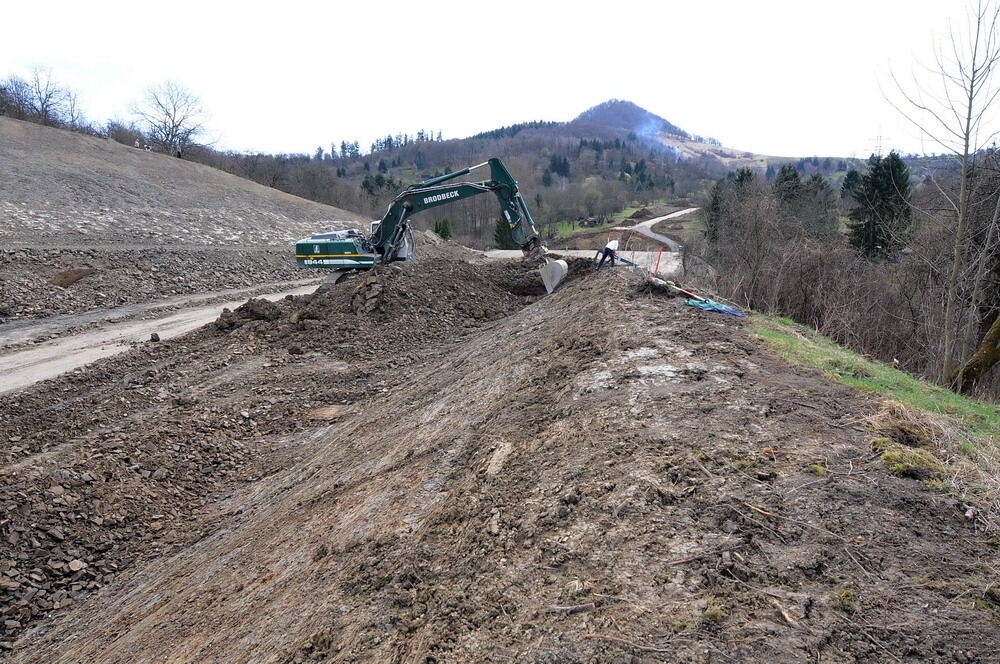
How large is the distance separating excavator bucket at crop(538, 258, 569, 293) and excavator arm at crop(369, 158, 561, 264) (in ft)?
1.50

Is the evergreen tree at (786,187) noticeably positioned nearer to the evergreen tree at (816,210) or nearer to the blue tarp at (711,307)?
the evergreen tree at (816,210)

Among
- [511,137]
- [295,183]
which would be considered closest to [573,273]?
[295,183]

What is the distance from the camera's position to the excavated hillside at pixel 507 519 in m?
2.76

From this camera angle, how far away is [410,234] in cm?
1730

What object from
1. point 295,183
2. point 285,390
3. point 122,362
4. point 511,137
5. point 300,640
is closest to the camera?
point 300,640

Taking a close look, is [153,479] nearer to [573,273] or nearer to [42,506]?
[42,506]

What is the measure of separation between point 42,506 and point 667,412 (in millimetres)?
6418

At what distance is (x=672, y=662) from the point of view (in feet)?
8.16

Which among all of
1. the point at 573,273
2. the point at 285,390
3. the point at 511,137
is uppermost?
the point at 511,137

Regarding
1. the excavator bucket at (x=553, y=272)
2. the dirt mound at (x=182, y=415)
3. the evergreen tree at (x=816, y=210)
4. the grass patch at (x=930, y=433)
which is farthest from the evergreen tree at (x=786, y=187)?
the grass patch at (x=930, y=433)

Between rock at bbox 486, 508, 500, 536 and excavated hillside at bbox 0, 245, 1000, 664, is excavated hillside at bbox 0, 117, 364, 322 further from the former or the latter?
rock at bbox 486, 508, 500, 536

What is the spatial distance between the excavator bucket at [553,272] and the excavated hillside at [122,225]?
1306 cm

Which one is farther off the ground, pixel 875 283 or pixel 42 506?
pixel 875 283

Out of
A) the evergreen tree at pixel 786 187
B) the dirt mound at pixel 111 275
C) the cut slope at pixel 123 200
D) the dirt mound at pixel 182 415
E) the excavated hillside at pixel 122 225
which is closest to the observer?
the dirt mound at pixel 182 415
